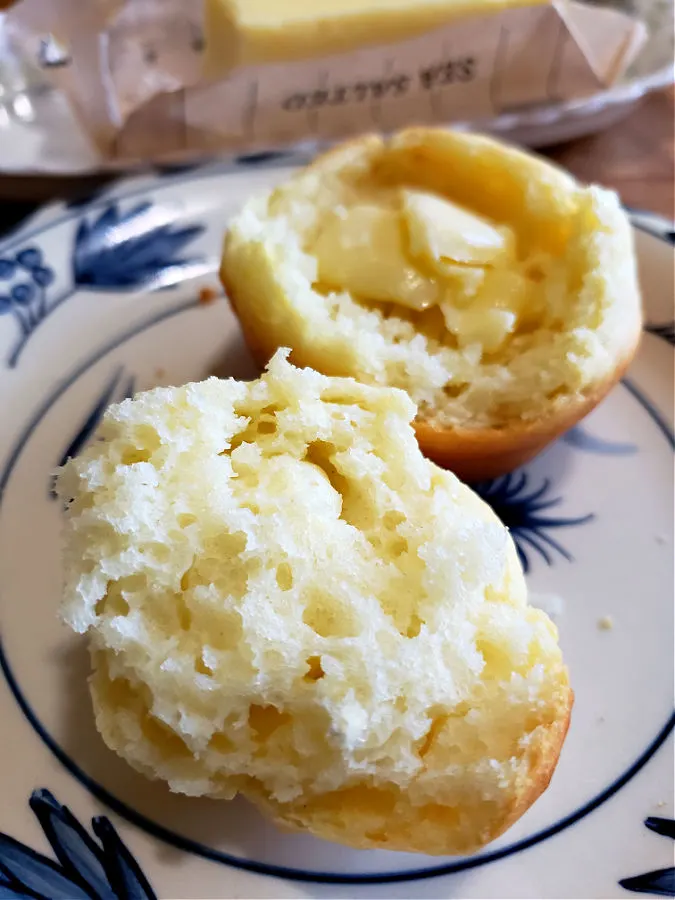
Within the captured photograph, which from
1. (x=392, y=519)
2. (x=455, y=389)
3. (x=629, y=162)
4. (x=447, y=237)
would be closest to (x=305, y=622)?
(x=392, y=519)

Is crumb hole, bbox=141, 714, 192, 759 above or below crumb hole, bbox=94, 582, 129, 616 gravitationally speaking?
below

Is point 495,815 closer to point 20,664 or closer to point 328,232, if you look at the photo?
point 20,664

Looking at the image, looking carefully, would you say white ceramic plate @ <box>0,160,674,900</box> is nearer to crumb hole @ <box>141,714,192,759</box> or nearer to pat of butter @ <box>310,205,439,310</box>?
crumb hole @ <box>141,714,192,759</box>

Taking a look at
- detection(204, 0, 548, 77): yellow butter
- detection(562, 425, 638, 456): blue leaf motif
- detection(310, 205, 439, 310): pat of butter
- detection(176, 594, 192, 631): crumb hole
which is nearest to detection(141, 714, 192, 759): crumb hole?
detection(176, 594, 192, 631): crumb hole

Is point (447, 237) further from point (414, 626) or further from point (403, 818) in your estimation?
point (403, 818)

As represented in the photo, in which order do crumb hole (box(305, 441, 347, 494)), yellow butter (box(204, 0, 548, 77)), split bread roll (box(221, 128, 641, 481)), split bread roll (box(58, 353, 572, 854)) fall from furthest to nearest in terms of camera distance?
yellow butter (box(204, 0, 548, 77))
split bread roll (box(221, 128, 641, 481))
crumb hole (box(305, 441, 347, 494))
split bread roll (box(58, 353, 572, 854))

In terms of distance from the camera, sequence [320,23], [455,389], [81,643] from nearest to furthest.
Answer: [81,643] < [455,389] < [320,23]

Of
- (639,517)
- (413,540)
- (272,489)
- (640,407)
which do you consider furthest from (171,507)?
(640,407)

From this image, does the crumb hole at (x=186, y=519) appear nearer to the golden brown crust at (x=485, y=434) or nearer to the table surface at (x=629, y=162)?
the golden brown crust at (x=485, y=434)
